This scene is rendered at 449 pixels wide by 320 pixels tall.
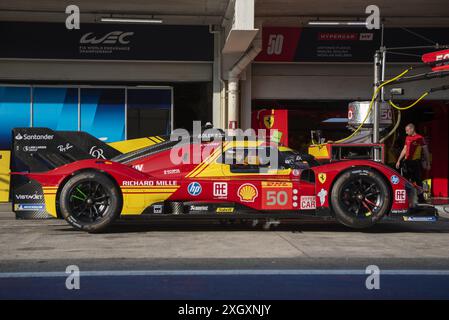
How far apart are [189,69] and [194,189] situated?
7694 millimetres

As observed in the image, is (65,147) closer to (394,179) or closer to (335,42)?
(394,179)

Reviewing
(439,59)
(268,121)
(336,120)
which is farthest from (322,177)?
(336,120)

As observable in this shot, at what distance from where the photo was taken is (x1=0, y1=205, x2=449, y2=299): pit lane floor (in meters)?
4.90

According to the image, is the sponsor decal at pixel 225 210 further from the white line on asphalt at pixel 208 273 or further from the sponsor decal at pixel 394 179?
the white line on asphalt at pixel 208 273

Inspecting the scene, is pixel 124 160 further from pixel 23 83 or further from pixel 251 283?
pixel 23 83

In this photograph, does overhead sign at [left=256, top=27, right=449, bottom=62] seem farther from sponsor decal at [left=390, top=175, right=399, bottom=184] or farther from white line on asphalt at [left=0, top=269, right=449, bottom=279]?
white line on asphalt at [left=0, top=269, right=449, bottom=279]

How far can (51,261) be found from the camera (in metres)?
6.16

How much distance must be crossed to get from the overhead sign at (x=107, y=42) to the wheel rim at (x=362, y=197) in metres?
7.83

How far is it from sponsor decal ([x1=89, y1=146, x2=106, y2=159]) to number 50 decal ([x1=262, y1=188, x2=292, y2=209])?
252cm

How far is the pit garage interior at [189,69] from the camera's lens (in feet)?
47.9

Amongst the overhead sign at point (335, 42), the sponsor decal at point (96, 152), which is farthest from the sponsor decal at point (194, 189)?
the overhead sign at point (335, 42)

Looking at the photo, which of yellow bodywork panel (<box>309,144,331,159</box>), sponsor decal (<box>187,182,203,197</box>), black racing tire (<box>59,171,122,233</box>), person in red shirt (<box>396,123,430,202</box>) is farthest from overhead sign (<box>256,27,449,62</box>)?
black racing tire (<box>59,171,122,233</box>)

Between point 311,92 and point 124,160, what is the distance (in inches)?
318

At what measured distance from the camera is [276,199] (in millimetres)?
8164
